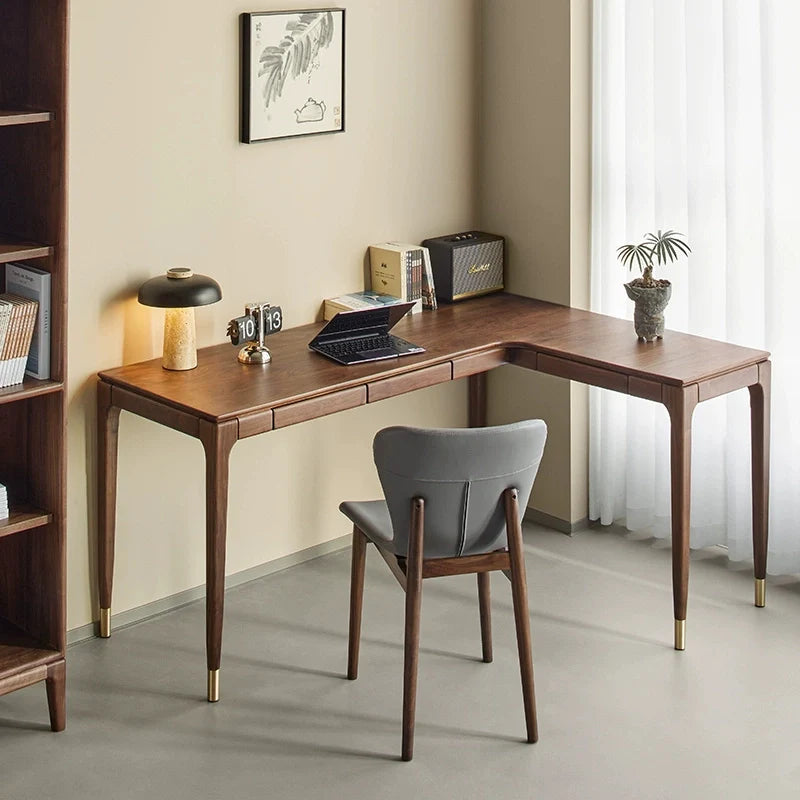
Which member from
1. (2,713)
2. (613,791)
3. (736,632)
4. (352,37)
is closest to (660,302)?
(736,632)

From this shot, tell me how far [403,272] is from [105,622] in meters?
1.41

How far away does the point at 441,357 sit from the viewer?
153 inches

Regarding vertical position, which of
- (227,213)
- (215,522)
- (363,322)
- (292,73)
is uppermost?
(292,73)

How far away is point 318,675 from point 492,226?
1.80 m

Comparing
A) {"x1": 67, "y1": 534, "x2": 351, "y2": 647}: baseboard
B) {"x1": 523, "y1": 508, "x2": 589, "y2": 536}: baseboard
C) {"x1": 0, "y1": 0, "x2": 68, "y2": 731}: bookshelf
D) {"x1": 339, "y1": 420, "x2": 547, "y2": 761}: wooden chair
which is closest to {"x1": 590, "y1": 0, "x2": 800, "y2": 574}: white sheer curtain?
{"x1": 523, "y1": 508, "x2": 589, "y2": 536}: baseboard

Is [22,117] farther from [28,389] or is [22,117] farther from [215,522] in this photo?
[215,522]

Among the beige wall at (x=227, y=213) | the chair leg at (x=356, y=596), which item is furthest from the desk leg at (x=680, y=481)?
the beige wall at (x=227, y=213)

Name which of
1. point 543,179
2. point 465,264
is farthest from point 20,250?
point 543,179

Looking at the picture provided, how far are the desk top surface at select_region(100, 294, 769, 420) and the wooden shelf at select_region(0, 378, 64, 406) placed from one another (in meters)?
0.37

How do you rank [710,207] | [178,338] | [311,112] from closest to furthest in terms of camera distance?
1. [178,338]
2. [311,112]
3. [710,207]

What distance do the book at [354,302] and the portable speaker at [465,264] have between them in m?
0.25

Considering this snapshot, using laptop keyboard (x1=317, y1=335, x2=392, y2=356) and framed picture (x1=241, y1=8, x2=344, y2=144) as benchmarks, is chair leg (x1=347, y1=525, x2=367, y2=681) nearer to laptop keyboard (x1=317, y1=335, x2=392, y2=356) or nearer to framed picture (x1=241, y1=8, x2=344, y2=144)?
laptop keyboard (x1=317, y1=335, x2=392, y2=356)

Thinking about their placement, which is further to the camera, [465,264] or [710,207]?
[465,264]

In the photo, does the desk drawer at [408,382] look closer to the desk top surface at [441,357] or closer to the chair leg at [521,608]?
the desk top surface at [441,357]
